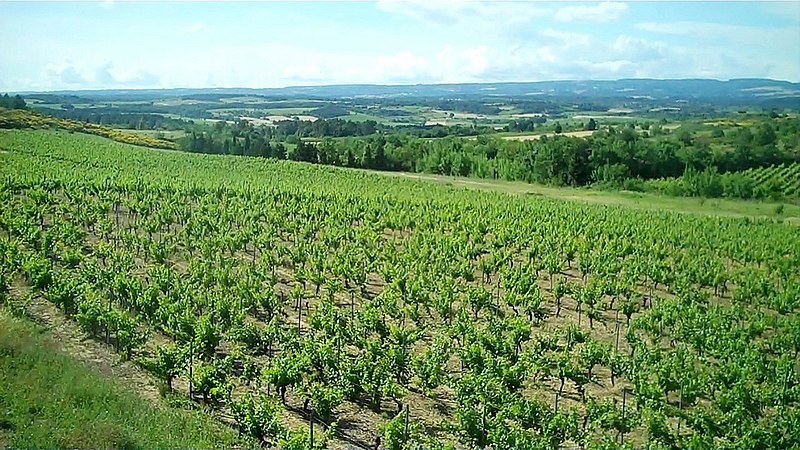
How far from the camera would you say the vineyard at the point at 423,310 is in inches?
389

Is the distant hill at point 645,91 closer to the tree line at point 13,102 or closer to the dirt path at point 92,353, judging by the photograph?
the tree line at point 13,102

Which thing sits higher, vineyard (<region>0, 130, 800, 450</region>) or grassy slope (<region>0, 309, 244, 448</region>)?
grassy slope (<region>0, 309, 244, 448</region>)

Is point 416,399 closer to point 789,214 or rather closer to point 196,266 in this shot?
point 196,266

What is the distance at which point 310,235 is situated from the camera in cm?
2286

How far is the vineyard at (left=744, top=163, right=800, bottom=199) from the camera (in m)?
41.2

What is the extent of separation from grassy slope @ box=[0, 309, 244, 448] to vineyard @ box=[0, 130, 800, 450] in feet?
2.07

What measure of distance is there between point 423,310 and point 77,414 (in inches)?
339

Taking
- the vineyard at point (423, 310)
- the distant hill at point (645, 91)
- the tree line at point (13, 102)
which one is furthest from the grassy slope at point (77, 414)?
the tree line at point (13, 102)

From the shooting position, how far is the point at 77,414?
9.02 metres

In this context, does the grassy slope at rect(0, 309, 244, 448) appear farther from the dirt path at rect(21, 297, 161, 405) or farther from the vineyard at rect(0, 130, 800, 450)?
the vineyard at rect(0, 130, 800, 450)

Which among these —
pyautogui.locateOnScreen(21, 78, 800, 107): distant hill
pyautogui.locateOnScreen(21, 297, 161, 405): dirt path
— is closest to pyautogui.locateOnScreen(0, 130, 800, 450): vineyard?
pyautogui.locateOnScreen(21, 297, 161, 405): dirt path

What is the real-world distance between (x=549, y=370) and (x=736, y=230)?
1890cm

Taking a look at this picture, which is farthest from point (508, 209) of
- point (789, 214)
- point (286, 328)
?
point (286, 328)

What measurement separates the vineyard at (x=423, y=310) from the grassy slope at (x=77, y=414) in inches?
24.8
